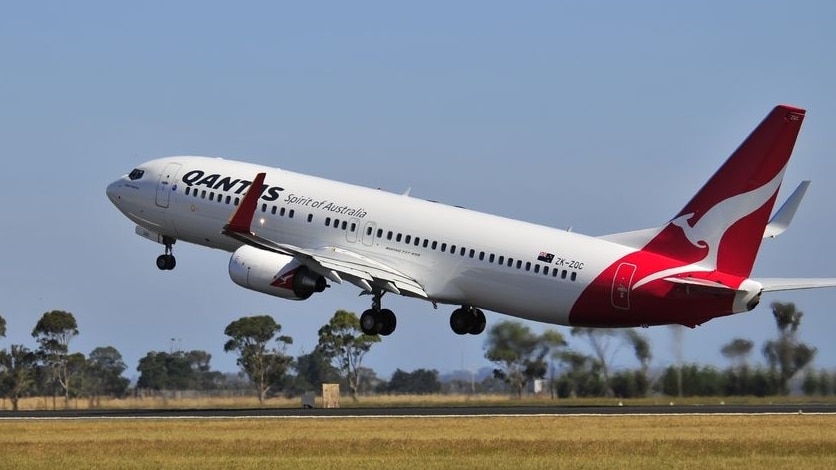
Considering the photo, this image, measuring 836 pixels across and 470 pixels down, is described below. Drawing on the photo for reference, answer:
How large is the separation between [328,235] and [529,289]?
9370 mm

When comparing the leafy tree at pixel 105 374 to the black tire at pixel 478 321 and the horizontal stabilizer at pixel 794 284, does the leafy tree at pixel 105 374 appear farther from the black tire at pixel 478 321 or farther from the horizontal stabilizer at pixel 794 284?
the horizontal stabilizer at pixel 794 284

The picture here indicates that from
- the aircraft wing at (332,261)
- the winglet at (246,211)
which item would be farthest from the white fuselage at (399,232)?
the winglet at (246,211)

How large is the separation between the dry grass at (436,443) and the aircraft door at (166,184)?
16400 millimetres

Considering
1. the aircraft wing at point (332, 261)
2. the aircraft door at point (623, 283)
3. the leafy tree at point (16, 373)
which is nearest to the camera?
the aircraft door at point (623, 283)

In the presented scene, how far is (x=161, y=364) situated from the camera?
394 feet

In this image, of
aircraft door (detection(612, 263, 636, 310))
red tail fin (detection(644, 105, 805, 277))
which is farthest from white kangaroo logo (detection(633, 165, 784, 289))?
aircraft door (detection(612, 263, 636, 310))

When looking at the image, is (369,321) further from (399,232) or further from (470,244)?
(470,244)

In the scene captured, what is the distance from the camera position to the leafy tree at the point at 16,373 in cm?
9883

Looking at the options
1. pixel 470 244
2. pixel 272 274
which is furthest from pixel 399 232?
pixel 272 274

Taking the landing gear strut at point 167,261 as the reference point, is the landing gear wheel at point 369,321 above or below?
below

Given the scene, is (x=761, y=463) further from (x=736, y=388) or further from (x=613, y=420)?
(x=736, y=388)

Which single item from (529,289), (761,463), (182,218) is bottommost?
(761,463)

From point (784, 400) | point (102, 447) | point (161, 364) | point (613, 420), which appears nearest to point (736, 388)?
point (784, 400)

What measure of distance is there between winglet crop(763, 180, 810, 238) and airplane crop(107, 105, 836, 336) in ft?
0.25
